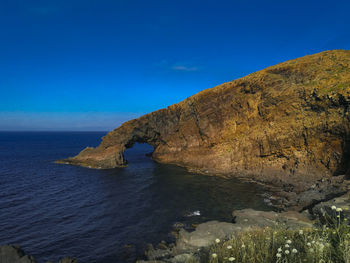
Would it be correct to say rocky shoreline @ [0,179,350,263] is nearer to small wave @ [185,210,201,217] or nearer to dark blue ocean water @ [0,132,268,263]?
dark blue ocean water @ [0,132,268,263]

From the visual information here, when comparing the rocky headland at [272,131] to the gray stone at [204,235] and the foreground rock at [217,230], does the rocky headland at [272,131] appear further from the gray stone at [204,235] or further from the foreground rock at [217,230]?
the gray stone at [204,235]

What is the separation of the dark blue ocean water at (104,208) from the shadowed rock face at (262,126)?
24.5 ft

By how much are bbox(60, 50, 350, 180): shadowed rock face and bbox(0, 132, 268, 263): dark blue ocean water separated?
7.45m

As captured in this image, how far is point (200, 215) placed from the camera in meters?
23.3

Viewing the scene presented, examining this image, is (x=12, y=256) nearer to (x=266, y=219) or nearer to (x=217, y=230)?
(x=217, y=230)

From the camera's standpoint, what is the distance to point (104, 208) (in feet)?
87.4

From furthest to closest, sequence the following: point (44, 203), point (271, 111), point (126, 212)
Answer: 1. point (271, 111)
2. point (44, 203)
3. point (126, 212)

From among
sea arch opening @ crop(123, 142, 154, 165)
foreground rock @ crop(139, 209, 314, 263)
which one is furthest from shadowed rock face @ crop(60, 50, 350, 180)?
foreground rock @ crop(139, 209, 314, 263)

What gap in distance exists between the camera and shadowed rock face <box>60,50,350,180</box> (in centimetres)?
3143

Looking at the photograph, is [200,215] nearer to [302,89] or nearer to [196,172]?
[196,172]

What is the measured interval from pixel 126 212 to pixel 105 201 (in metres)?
5.75

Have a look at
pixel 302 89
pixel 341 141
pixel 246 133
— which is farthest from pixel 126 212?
pixel 302 89

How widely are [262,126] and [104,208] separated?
3148 cm

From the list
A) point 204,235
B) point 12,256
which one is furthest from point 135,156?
point 12,256
